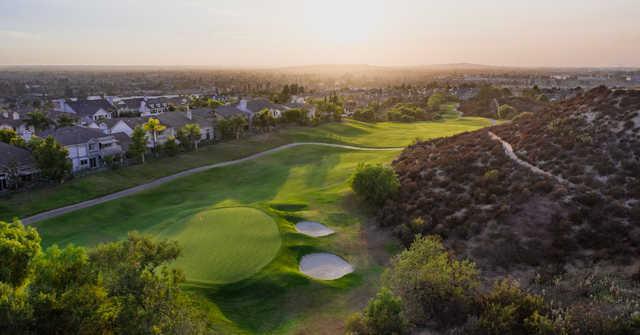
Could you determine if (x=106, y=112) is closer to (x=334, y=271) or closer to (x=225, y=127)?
(x=225, y=127)

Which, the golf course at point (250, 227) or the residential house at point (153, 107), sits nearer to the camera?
the golf course at point (250, 227)

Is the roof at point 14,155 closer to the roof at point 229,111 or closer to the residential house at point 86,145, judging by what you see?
the residential house at point 86,145

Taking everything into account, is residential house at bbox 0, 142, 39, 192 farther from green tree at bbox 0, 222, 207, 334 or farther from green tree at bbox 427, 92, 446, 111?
green tree at bbox 427, 92, 446, 111

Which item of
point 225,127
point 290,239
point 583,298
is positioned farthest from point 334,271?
point 225,127

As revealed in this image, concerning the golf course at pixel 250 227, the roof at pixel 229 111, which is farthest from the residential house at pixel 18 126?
the roof at pixel 229 111

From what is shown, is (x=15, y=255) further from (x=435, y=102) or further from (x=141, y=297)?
(x=435, y=102)

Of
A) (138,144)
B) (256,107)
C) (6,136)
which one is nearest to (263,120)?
(256,107)
